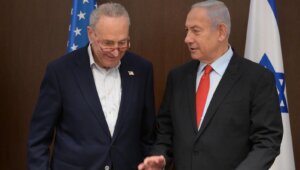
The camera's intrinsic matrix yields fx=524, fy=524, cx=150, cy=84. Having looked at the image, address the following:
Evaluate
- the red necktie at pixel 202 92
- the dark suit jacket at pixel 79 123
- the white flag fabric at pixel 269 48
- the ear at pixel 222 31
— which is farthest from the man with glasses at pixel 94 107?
the white flag fabric at pixel 269 48

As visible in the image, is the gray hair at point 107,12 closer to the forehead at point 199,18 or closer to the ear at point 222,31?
the forehead at point 199,18

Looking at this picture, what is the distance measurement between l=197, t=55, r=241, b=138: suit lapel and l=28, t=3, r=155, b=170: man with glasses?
390 mm

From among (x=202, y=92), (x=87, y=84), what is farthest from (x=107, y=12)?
(x=202, y=92)

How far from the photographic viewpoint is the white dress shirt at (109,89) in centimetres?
257

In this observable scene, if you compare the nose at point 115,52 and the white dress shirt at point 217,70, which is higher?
the nose at point 115,52

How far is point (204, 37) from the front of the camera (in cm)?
254

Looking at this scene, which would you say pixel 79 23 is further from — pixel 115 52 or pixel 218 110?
pixel 218 110

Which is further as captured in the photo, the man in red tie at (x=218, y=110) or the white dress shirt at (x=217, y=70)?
the white dress shirt at (x=217, y=70)

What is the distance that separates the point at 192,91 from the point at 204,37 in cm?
27

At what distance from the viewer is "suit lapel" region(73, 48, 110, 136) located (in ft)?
8.30

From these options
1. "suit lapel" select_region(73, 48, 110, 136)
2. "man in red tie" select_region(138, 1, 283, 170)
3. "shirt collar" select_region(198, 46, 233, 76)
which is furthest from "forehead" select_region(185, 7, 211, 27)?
"suit lapel" select_region(73, 48, 110, 136)

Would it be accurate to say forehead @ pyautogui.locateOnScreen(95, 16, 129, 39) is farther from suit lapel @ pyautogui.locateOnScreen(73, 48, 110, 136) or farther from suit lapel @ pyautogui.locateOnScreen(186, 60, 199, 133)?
suit lapel @ pyautogui.locateOnScreen(186, 60, 199, 133)

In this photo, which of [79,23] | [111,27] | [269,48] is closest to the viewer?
[111,27]

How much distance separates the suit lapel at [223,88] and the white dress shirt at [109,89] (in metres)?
0.44
